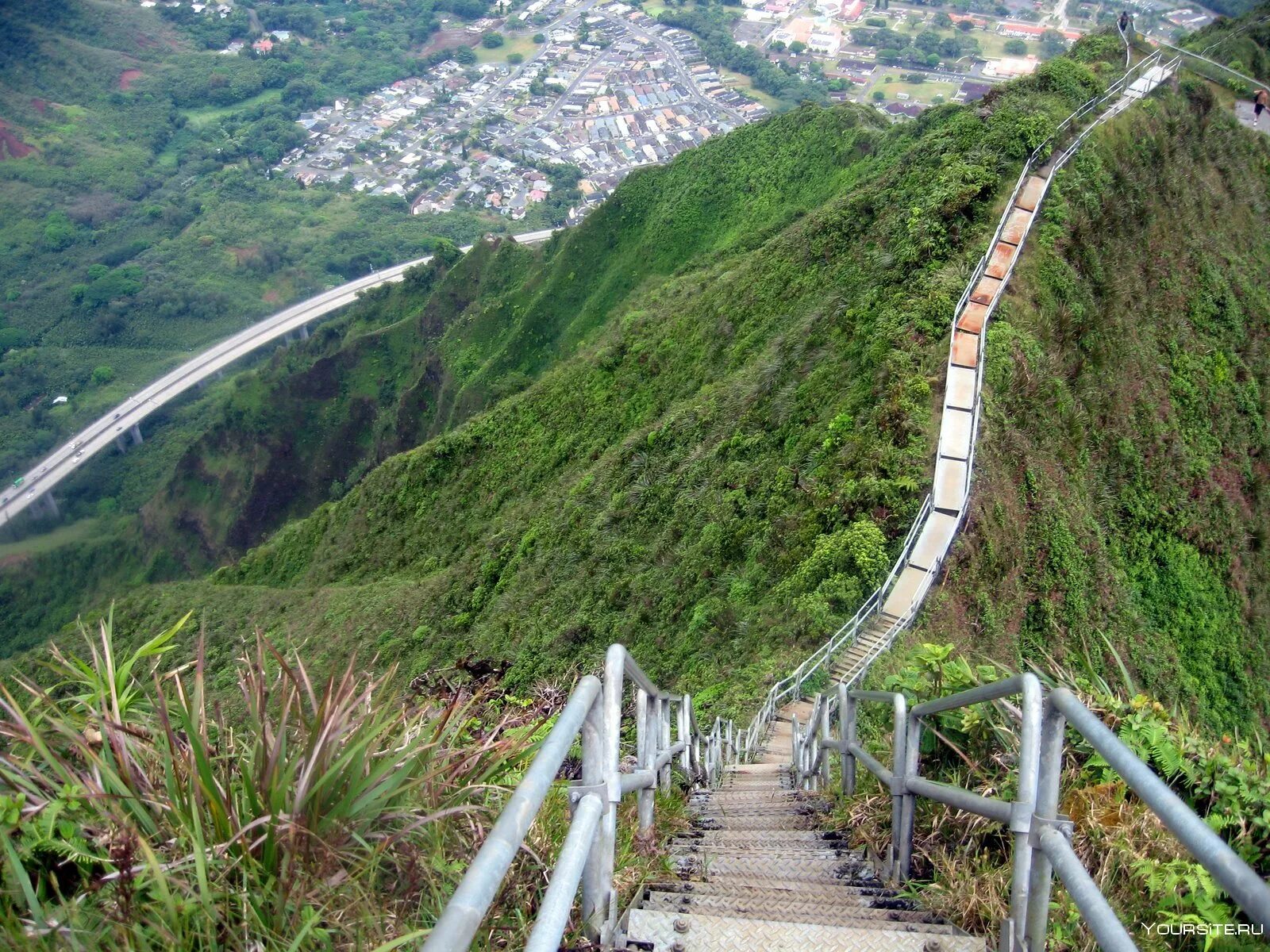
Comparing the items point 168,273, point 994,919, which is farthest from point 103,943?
point 168,273

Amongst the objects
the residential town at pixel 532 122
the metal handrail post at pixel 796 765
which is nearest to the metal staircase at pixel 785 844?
the metal handrail post at pixel 796 765

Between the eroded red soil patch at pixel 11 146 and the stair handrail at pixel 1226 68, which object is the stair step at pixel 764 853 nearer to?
the stair handrail at pixel 1226 68

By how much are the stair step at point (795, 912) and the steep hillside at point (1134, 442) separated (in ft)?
32.5

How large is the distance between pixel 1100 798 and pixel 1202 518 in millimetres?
17364

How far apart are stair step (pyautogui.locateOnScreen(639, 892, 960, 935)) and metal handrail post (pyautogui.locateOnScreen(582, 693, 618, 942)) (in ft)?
1.72

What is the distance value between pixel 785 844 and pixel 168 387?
82838 mm

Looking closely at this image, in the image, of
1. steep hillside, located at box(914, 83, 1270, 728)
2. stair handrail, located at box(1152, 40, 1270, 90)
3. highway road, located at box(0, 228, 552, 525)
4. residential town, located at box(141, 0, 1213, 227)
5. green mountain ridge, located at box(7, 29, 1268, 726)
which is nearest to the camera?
steep hillside, located at box(914, 83, 1270, 728)

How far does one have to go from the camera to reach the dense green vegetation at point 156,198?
88.6 meters

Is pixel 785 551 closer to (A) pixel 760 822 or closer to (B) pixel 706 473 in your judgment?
(B) pixel 706 473

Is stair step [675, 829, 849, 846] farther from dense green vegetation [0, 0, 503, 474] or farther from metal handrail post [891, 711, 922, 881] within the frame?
dense green vegetation [0, 0, 503, 474]

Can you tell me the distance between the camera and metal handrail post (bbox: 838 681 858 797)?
20.4 feet

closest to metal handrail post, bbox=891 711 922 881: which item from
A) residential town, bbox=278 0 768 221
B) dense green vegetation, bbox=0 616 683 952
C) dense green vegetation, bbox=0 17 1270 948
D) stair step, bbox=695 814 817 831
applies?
dense green vegetation, bbox=0 17 1270 948

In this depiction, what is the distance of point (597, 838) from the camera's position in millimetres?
3141

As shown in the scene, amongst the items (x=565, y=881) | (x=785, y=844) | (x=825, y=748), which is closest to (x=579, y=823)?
(x=565, y=881)
